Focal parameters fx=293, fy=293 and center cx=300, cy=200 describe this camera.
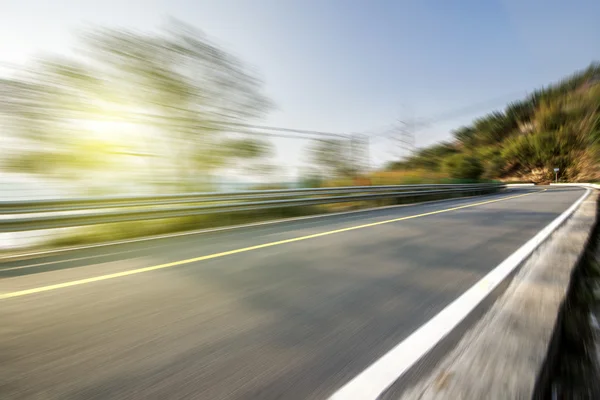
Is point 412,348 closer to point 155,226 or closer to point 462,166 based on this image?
point 155,226

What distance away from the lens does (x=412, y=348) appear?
66.8 inches

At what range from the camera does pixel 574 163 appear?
2464 inches

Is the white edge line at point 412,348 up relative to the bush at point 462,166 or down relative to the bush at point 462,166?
down

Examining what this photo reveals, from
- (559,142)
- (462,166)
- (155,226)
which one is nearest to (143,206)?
(155,226)

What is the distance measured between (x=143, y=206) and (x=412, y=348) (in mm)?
5146

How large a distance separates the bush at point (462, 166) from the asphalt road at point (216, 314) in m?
32.6

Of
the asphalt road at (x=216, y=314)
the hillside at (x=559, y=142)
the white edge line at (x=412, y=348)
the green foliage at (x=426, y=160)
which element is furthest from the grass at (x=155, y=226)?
the hillside at (x=559, y=142)

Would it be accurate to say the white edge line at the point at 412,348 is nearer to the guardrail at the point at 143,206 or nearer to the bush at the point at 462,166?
the guardrail at the point at 143,206

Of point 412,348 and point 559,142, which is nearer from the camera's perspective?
point 412,348

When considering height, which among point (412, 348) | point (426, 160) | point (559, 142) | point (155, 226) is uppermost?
point (559, 142)

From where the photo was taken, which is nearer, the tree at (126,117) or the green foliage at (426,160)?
the tree at (126,117)

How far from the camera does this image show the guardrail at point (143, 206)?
13.0 feet

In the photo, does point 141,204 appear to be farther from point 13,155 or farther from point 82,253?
point 13,155

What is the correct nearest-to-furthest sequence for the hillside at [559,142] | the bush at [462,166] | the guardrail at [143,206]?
the guardrail at [143,206]
the bush at [462,166]
the hillside at [559,142]
